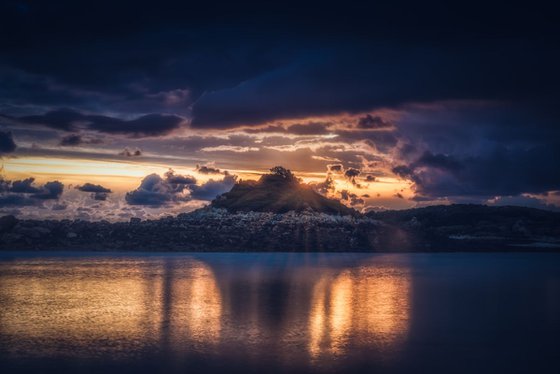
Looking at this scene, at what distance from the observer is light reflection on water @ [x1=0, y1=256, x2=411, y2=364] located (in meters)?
65.0

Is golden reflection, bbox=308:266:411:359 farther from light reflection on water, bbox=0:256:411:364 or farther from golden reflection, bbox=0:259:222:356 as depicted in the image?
golden reflection, bbox=0:259:222:356

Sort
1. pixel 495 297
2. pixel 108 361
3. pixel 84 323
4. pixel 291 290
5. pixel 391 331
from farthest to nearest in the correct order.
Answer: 1. pixel 291 290
2. pixel 495 297
3. pixel 84 323
4. pixel 391 331
5. pixel 108 361

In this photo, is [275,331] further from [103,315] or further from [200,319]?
[103,315]

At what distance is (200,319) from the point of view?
86562 millimetres

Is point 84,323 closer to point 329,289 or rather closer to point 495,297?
point 329,289

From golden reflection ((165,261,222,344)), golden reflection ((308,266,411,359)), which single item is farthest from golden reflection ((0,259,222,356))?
golden reflection ((308,266,411,359))

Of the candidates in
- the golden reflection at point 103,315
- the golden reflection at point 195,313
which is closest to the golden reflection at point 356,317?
the golden reflection at point 195,313

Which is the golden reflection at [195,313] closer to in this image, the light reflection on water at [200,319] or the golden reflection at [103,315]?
the golden reflection at [103,315]

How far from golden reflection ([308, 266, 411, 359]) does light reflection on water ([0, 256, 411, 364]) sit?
0.15m

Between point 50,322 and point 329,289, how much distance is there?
3026 inches

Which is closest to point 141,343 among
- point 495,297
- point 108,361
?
point 108,361

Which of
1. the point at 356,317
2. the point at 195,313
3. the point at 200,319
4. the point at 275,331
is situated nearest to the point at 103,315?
the point at 195,313

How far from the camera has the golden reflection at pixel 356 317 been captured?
2702 inches

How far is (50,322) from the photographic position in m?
83.3
